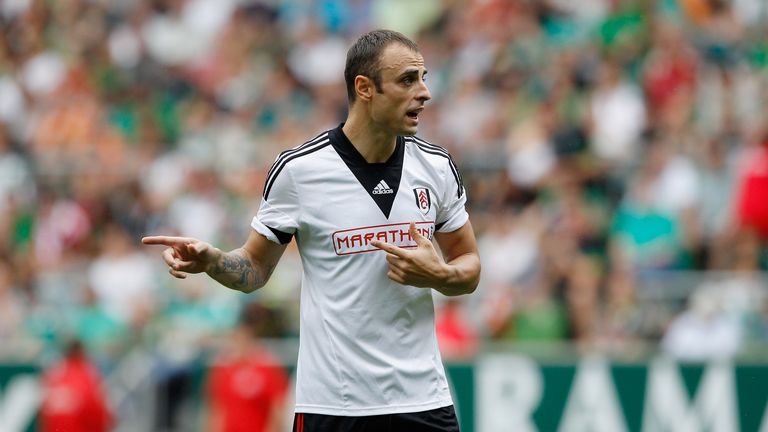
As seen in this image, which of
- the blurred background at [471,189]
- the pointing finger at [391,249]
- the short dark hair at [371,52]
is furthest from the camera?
the blurred background at [471,189]

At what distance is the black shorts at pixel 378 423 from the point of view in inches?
228

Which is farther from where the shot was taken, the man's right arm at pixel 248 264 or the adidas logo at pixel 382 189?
the adidas logo at pixel 382 189

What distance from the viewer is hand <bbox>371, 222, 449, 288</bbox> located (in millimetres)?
5555

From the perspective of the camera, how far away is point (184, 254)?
563cm

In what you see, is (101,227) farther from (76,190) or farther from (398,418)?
Result: (398,418)

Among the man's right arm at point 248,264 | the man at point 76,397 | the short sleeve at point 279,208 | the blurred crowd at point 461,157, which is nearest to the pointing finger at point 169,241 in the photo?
the man's right arm at point 248,264

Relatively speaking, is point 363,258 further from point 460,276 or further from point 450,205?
point 450,205

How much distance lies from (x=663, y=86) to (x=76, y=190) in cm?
603

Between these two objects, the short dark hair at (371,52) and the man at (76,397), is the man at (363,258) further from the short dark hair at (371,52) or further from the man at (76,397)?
the man at (76,397)

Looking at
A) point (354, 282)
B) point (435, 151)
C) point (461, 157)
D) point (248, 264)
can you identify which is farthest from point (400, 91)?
point (461, 157)

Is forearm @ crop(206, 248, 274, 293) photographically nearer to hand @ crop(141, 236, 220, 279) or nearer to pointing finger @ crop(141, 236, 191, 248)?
hand @ crop(141, 236, 220, 279)

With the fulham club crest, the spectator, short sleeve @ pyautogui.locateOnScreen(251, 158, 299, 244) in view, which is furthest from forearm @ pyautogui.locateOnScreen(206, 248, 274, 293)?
the spectator

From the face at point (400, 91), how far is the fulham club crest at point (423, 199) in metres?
0.25

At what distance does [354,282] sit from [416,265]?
0.39m
